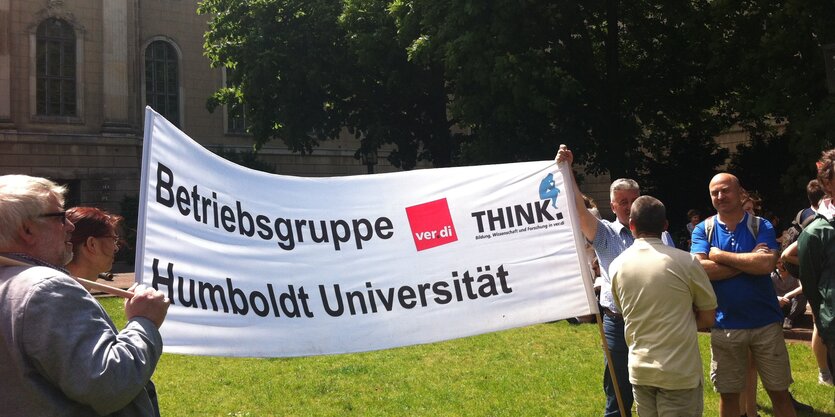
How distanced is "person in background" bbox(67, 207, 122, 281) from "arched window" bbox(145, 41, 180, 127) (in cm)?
3796

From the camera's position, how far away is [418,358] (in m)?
10.6

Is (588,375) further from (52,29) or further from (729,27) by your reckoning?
(52,29)

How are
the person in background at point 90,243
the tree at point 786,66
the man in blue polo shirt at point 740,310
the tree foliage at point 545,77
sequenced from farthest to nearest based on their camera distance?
1. the tree foliage at point 545,77
2. the tree at point 786,66
3. the man in blue polo shirt at point 740,310
4. the person in background at point 90,243

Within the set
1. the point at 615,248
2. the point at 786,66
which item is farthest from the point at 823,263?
the point at 786,66

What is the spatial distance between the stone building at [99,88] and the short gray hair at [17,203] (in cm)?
3561

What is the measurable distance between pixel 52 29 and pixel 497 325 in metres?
37.0

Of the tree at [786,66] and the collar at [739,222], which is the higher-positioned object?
the tree at [786,66]

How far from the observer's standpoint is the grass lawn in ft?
26.0

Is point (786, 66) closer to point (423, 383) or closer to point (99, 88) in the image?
point (423, 383)

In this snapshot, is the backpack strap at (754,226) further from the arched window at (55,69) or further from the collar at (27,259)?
the arched window at (55,69)

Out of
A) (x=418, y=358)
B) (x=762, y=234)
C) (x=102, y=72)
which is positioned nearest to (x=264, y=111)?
(x=102, y=72)

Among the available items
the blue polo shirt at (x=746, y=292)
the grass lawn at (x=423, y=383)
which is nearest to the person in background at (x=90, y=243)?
the blue polo shirt at (x=746, y=292)

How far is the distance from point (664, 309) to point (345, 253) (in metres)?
1.86

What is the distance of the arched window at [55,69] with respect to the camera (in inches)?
1462
